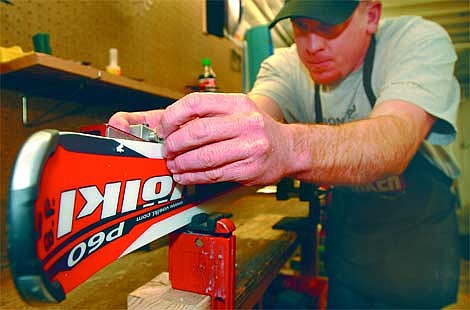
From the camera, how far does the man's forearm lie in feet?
1.36

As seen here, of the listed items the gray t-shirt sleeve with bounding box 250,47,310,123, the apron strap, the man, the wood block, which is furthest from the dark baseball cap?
the wood block

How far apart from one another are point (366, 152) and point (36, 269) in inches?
15.9

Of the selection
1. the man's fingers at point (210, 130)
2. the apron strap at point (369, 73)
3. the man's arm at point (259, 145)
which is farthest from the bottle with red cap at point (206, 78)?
the man's fingers at point (210, 130)

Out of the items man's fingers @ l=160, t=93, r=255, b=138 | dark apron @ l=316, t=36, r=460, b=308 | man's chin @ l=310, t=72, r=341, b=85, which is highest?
man's chin @ l=310, t=72, r=341, b=85

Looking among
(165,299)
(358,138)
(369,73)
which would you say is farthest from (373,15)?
(165,299)

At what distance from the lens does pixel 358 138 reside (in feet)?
1.51

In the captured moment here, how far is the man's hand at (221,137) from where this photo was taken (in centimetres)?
35

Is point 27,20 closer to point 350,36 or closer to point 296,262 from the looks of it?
point 350,36

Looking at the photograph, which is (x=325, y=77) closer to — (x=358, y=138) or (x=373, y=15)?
(x=373, y=15)

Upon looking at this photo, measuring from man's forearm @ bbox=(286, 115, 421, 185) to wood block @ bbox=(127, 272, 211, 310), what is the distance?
21 cm

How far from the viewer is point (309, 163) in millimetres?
418

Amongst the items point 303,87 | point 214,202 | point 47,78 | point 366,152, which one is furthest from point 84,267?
point 303,87

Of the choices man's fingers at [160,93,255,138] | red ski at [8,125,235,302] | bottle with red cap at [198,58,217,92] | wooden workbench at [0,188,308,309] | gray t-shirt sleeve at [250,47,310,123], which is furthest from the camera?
bottle with red cap at [198,58,217,92]

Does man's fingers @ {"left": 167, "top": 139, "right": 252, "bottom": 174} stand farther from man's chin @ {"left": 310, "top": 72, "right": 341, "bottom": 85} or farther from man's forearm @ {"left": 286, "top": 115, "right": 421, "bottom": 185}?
man's chin @ {"left": 310, "top": 72, "right": 341, "bottom": 85}
